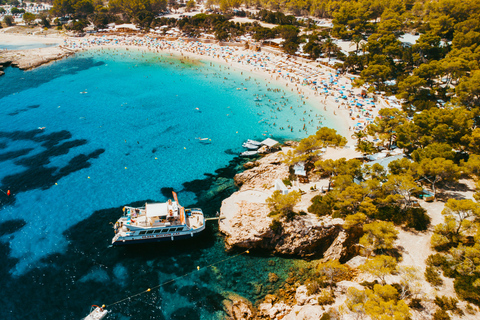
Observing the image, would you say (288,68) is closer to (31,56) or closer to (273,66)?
(273,66)

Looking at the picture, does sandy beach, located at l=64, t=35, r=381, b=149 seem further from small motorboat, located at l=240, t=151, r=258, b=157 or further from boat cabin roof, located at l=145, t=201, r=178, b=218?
boat cabin roof, located at l=145, t=201, r=178, b=218

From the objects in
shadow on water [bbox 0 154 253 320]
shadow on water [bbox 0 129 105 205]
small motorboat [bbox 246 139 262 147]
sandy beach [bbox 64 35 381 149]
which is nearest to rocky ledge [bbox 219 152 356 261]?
shadow on water [bbox 0 154 253 320]

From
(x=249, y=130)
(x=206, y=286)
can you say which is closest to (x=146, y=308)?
(x=206, y=286)

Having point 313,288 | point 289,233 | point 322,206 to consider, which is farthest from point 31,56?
point 313,288

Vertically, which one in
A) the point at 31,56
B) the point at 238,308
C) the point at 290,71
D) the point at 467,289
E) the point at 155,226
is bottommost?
the point at 238,308

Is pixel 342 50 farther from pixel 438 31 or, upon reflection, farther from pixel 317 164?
pixel 317 164

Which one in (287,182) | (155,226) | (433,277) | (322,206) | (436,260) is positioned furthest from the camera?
(287,182)
